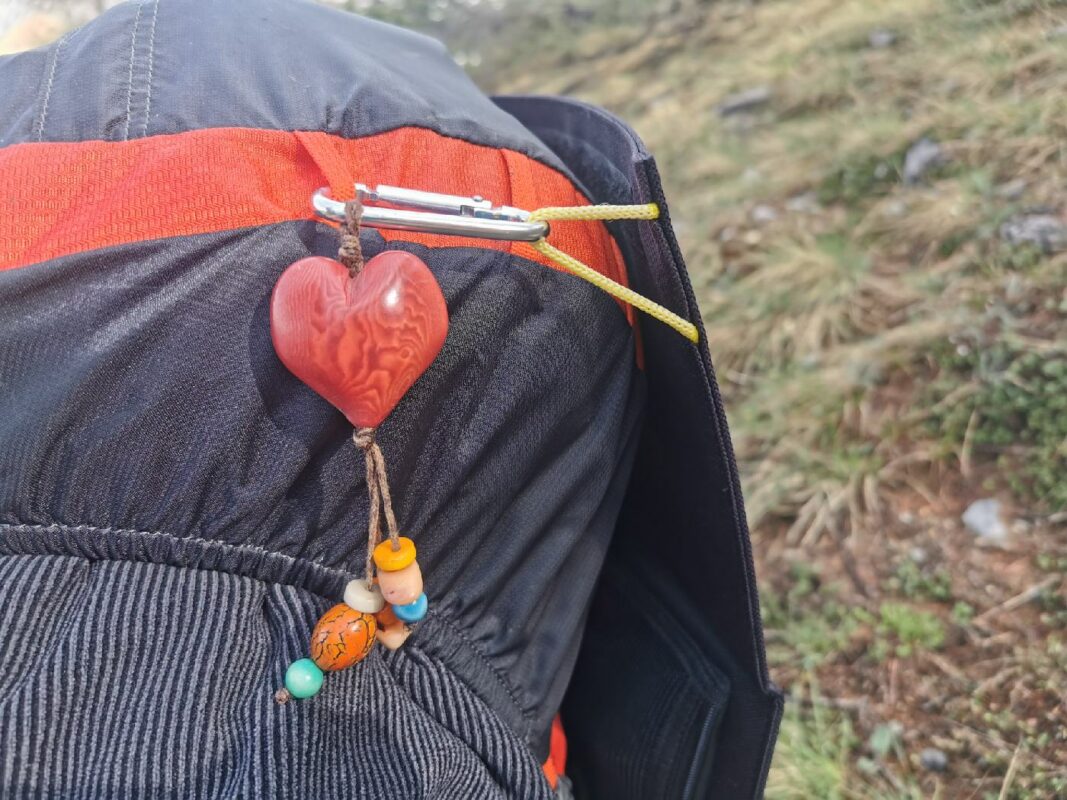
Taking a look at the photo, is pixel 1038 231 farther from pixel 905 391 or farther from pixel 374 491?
pixel 374 491

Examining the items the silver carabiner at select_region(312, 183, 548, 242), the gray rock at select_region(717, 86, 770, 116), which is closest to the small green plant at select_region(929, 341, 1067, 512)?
the silver carabiner at select_region(312, 183, 548, 242)

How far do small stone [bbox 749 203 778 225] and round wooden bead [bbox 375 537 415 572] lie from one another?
6.87 feet

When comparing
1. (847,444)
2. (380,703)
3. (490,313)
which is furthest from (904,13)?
(380,703)

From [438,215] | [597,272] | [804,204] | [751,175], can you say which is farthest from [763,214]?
[438,215]

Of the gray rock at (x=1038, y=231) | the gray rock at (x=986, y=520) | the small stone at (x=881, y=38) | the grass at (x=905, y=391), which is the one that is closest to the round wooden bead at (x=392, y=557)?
the grass at (x=905, y=391)

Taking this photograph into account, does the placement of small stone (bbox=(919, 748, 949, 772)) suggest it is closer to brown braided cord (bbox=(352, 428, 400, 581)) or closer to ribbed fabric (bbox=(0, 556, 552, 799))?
ribbed fabric (bbox=(0, 556, 552, 799))

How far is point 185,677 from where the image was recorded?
1.66 feet

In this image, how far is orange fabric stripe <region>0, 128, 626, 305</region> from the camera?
54 cm

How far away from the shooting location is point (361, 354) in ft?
1.76

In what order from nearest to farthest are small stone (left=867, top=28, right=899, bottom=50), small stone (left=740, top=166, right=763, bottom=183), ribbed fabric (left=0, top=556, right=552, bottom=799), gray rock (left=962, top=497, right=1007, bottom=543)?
ribbed fabric (left=0, top=556, right=552, bottom=799)
gray rock (left=962, top=497, right=1007, bottom=543)
small stone (left=740, top=166, right=763, bottom=183)
small stone (left=867, top=28, right=899, bottom=50)

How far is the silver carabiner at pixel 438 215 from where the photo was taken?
0.56m

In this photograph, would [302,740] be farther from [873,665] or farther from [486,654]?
[873,665]

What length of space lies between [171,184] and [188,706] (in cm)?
35

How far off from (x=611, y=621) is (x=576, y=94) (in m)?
4.52
